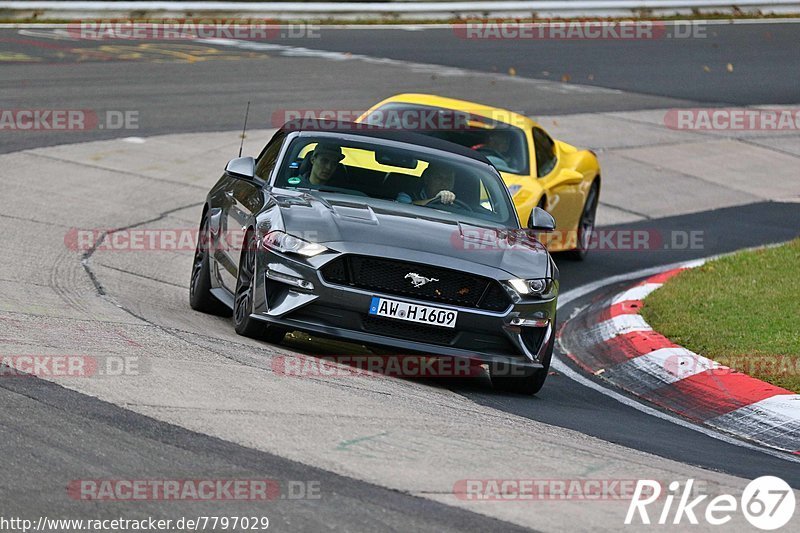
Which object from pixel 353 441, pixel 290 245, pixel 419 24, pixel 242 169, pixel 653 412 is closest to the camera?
pixel 353 441

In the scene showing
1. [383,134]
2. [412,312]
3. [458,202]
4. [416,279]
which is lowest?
[412,312]

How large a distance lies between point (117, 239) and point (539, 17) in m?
21.6

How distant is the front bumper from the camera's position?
778 cm

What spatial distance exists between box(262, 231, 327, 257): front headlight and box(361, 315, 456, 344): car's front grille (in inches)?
18.3

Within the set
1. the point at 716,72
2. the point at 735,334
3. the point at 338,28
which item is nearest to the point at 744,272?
the point at 735,334

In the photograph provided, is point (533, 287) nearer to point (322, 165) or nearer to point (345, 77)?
point (322, 165)

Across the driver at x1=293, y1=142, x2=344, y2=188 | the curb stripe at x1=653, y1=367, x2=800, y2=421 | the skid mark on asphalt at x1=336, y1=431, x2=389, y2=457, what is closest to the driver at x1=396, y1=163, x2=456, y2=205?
the driver at x1=293, y1=142, x2=344, y2=188

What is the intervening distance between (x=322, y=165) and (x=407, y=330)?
1.72 meters

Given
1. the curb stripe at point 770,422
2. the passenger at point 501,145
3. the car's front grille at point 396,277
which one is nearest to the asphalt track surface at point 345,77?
the passenger at point 501,145

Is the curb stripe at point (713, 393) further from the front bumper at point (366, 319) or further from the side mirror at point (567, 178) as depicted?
the side mirror at point (567, 178)

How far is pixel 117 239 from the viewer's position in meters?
12.1

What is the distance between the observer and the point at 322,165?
915 centimetres

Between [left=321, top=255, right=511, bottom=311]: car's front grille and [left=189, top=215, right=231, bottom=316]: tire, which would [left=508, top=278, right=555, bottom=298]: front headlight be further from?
[left=189, top=215, right=231, bottom=316]: tire

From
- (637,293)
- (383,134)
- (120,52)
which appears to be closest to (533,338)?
(383,134)
